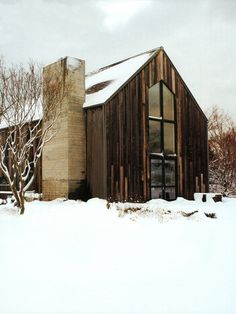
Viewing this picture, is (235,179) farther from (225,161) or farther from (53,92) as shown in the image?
(53,92)

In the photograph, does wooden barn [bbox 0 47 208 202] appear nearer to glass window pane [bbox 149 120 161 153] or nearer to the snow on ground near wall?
glass window pane [bbox 149 120 161 153]

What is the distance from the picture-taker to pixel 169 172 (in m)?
19.6

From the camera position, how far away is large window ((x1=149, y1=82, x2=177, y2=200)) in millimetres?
18938

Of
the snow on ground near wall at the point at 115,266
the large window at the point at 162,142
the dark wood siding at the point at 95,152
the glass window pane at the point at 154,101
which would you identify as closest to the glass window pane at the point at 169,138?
the large window at the point at 162,142

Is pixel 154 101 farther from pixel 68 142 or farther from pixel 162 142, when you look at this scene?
pixel 68 142

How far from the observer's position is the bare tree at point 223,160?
33938 mm

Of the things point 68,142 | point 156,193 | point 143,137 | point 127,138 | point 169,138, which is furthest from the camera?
point 169,138

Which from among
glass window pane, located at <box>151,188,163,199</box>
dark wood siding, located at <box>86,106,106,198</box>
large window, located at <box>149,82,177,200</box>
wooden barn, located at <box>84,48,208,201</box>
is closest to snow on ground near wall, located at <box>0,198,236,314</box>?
dark wood siding, located at <box>86,106,106,198</box>

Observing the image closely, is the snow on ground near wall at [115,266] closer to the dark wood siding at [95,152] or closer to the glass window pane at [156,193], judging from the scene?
the dark wood siding at [95,152]

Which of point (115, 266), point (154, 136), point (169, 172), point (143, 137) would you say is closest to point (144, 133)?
point (143, 137)

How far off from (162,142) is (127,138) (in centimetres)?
261

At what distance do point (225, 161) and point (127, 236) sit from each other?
92.4 feet

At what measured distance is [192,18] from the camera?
1214cm

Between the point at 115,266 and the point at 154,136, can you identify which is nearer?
the point at 115,266
